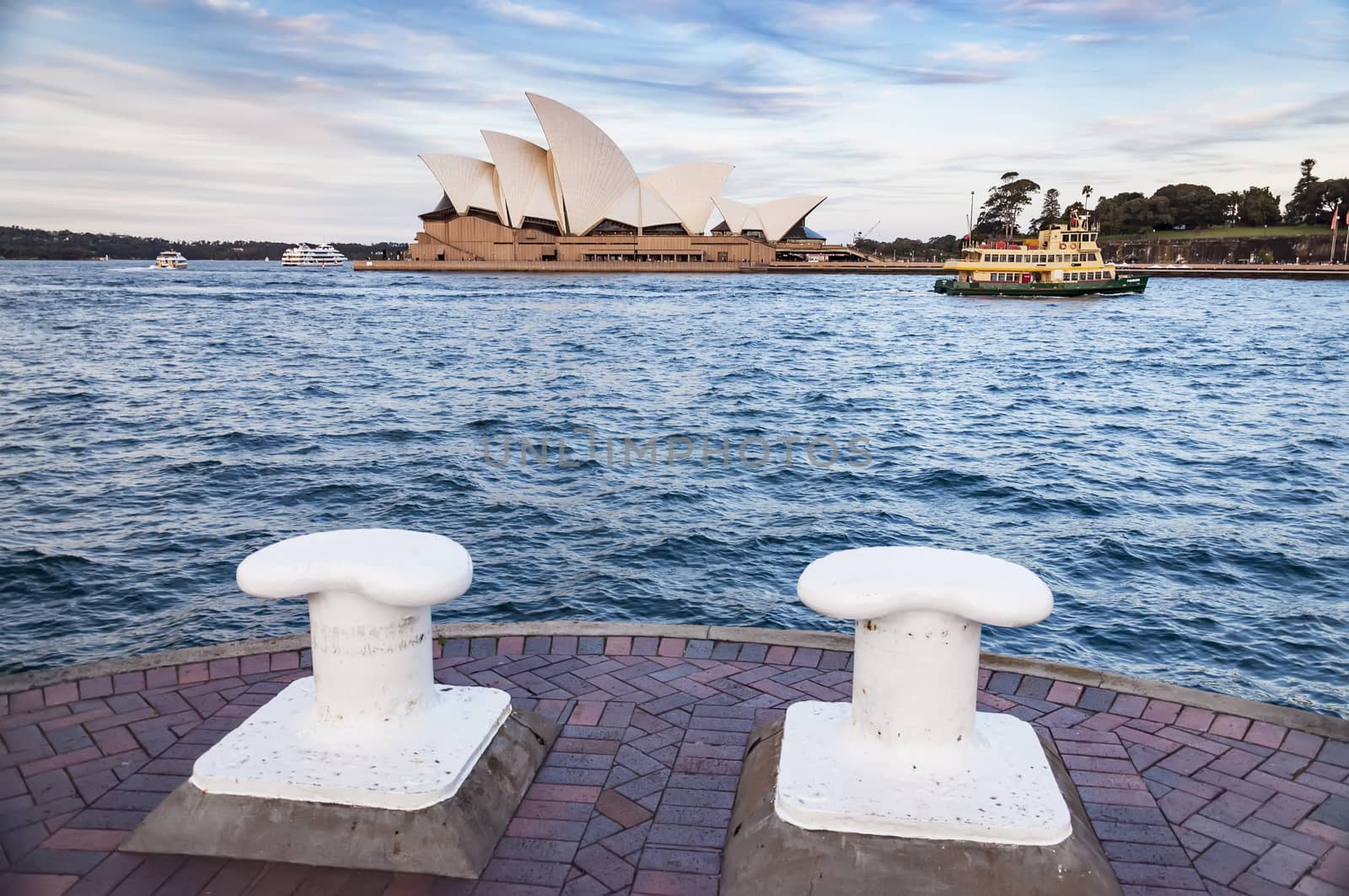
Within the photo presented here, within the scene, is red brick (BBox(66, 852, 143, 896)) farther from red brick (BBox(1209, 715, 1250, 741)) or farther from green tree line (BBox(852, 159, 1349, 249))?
green tree line (BBox(852, 159, 1349, 249))

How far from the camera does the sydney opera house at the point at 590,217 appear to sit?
188ft

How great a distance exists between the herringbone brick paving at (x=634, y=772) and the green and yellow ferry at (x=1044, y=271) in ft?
129

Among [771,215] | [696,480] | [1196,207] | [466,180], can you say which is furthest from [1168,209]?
[696,480]

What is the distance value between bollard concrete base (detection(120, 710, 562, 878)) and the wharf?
196 ft

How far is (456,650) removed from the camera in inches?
142

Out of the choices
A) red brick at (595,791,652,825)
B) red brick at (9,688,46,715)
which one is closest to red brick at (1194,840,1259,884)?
red brick at (595,791,652,825)

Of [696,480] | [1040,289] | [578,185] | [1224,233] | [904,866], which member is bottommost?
[696,480]

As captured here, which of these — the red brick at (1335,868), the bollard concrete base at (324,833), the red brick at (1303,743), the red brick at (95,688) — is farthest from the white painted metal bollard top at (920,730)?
the red brick at (95,688)

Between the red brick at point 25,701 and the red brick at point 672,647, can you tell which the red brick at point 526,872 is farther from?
the red brick at point 25,701

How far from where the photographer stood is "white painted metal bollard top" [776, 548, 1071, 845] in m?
2.18

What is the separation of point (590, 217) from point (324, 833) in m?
60.8

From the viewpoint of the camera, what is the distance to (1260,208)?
231 feet

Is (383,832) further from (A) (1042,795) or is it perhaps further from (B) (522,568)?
(B) (522,568)

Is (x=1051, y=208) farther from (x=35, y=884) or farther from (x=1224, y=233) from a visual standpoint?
(x=35, y=884)
